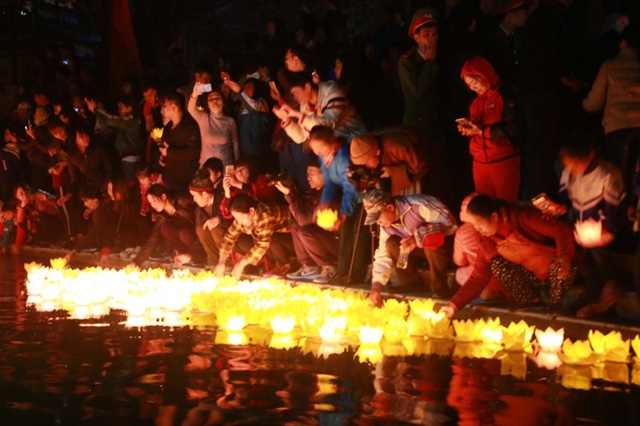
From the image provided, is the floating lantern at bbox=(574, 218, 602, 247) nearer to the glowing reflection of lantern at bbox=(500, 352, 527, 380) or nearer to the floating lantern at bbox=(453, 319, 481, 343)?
the floating lantern at bbox=(453, 319, 481, 343)

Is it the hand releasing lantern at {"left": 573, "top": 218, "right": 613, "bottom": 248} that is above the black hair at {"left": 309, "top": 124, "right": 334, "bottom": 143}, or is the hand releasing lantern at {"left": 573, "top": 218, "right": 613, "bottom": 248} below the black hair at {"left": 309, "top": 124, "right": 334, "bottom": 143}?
below

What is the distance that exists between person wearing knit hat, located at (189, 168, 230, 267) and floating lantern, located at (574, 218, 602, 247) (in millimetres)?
5912

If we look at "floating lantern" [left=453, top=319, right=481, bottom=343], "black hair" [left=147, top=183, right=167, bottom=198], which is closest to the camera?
"black hair" [left=147, top=183, right=167, bottom=198]

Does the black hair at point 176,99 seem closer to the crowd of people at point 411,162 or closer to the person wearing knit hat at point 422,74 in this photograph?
→ the crowd of people at point 411,162

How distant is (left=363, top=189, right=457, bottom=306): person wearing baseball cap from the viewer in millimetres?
9781

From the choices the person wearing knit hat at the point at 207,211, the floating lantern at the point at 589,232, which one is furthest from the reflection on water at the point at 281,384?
the person wearing knit hat at the point at 207,211

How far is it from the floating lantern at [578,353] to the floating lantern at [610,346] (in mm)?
50

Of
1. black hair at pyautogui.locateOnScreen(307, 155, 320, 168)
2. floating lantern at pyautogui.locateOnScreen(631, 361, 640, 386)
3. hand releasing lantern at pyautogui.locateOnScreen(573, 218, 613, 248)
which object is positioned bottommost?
floating lantern at pyautogui.locateOnScreen(631, 361, 640, 386)

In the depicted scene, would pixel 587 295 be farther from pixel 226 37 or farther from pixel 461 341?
pixel 226 37

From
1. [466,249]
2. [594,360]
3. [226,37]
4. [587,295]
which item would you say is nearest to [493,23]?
[466,249]

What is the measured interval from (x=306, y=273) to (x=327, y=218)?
0.84 m

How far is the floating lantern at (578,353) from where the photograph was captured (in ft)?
22.6

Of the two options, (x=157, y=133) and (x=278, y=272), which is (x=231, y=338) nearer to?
(x=278, y=272)

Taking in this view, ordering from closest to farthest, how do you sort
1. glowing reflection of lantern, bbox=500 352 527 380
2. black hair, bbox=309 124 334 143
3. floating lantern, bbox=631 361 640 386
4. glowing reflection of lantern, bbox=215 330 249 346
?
floating lantern, bbox=631 361 640 386 → glowing reflection of lantern, bbox=500 352 527 380 → glowing reflection of lantern, bbox=215 330 249 346 → black hair, bbox=309 124 334 143
